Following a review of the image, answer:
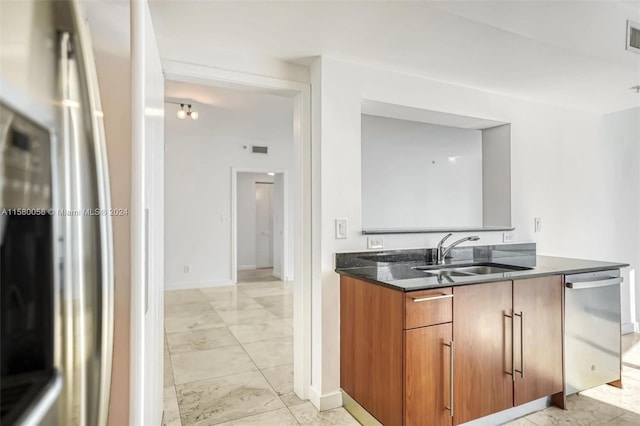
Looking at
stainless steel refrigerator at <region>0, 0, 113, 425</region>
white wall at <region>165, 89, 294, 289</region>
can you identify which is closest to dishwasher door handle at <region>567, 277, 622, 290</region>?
stainless steel refrigerator at <region>0, 0, 113, 425</region>

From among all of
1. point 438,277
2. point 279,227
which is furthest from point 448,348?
point 279,227

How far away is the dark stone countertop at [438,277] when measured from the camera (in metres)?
1.86

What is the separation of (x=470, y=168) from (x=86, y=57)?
539 centimetres

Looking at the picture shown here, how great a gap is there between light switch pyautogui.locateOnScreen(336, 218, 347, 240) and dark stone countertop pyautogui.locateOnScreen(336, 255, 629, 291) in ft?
0.65

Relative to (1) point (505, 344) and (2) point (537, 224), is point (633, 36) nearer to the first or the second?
(2) point (537, 224)

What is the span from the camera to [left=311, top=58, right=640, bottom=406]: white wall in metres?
2.32

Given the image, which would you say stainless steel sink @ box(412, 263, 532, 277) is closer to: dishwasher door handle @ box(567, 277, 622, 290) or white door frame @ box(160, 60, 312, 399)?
dishwasher door handle @ box(567, 277, 622, 290)

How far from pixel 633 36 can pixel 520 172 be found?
1360 mm

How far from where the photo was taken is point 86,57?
2.42 feet

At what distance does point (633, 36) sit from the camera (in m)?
1.94

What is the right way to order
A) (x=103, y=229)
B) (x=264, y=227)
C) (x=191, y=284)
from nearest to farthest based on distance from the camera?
(x=103, y=229) → (x=191, y=284) → (x=264, y=227)

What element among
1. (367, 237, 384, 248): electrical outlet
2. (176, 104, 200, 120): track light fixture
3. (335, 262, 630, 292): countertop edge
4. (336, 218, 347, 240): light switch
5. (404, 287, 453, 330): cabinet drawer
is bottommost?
(404, 287, 453, 330): cabinet drawer

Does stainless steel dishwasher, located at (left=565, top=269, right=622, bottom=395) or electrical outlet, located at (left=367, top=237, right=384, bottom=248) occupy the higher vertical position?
electrical outlet, located at (left=367, top=237, right=384, bottom=248)

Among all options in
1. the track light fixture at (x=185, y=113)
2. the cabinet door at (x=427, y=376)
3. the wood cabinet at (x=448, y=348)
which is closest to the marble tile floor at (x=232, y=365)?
the wood cabinet at (x=448, y=348)
